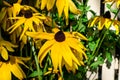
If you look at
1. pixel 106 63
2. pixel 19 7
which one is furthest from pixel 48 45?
pixel 106 63

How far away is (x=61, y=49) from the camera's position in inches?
49.8

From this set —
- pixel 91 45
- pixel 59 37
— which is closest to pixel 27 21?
pixel 59 37

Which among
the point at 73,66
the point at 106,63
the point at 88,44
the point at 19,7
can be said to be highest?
the point at 19,7

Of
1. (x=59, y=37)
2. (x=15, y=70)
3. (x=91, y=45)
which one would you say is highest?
(x=59, y=37)

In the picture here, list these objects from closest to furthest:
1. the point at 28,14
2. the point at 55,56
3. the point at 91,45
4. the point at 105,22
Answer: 1. the point at 55,56
2. the point at 28,14
3. the point at 105,22
4. the point at 91,45

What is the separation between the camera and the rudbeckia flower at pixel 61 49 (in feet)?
4.08

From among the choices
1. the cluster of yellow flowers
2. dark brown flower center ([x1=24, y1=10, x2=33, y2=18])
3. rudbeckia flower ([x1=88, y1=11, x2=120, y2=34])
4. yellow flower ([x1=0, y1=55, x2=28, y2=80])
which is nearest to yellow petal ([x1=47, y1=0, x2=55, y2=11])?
the cluster of yellow flowers

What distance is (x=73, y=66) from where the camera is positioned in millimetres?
1298

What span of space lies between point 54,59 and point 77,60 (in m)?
0.09

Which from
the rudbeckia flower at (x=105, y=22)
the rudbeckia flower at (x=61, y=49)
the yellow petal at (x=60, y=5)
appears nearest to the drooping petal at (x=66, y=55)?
the rudbeckia flower at (x=61, y=49)

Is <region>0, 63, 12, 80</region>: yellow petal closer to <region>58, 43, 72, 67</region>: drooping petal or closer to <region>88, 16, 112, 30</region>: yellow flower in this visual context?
<region>58, 43, 72, 67</region>: drooping petal

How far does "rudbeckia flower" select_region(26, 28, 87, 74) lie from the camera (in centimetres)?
124

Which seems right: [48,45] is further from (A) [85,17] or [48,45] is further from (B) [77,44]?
(A) [85,17]

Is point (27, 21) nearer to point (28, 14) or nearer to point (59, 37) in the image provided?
point (28, 14)
